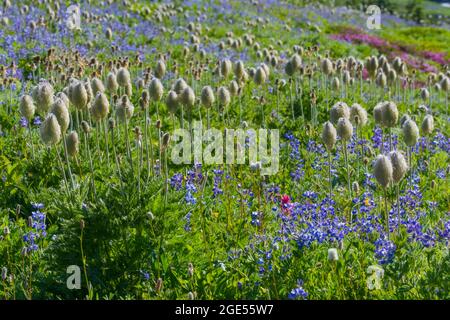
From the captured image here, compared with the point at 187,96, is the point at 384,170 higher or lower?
lower

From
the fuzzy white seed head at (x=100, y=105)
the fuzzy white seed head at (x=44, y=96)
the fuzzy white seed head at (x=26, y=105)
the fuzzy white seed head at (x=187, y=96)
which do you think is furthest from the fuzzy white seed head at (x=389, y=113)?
the fuzzy white seed head at (x=26, y=105)

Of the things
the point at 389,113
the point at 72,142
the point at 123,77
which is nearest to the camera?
the point at 72,142

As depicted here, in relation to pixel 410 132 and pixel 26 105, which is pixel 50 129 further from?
pixel 410 132

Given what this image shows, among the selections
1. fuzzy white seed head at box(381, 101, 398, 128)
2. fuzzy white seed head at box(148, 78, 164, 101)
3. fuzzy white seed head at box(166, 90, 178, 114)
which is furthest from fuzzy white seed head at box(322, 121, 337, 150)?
fuzzy white seed head at box(148, 78, 164, 101)

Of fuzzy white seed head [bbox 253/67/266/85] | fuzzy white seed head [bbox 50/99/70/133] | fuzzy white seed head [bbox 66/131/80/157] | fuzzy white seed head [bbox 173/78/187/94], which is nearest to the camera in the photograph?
fuzzy white seed head [bbox 50/99/70/133]

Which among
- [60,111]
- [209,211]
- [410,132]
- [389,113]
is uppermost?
[60,111]

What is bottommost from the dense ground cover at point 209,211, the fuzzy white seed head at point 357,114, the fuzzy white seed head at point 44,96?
the dense ground cover at point 209,211

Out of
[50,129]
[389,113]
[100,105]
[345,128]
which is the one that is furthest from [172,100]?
[389,113]

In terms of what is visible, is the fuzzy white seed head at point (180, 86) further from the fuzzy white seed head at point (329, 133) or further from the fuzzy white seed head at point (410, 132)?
the fuzzy white seed head at point (410, 132)

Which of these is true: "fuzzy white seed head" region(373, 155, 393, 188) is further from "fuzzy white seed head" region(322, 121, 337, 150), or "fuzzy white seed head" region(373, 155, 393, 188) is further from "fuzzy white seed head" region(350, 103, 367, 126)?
"fuzzy white seed head" region(350, 103, 367, 126)

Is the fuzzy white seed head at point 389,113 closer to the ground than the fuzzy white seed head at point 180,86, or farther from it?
closer to the ground

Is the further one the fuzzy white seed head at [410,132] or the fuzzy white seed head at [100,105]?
the fuzzy white seed head at [410,132]

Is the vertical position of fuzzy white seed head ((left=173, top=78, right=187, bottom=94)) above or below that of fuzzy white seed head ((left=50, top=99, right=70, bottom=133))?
below

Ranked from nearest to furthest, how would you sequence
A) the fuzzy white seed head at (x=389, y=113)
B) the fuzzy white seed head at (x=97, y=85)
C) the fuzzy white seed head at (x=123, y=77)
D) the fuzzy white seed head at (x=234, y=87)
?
the fuzzy white seed head at (x=389, y=113), the fuzzy white seed head at (x=97, y=85), the fuzzy white seed head at (x=123, y=77), the fuzzy white seed head at (x=234, y=87)
